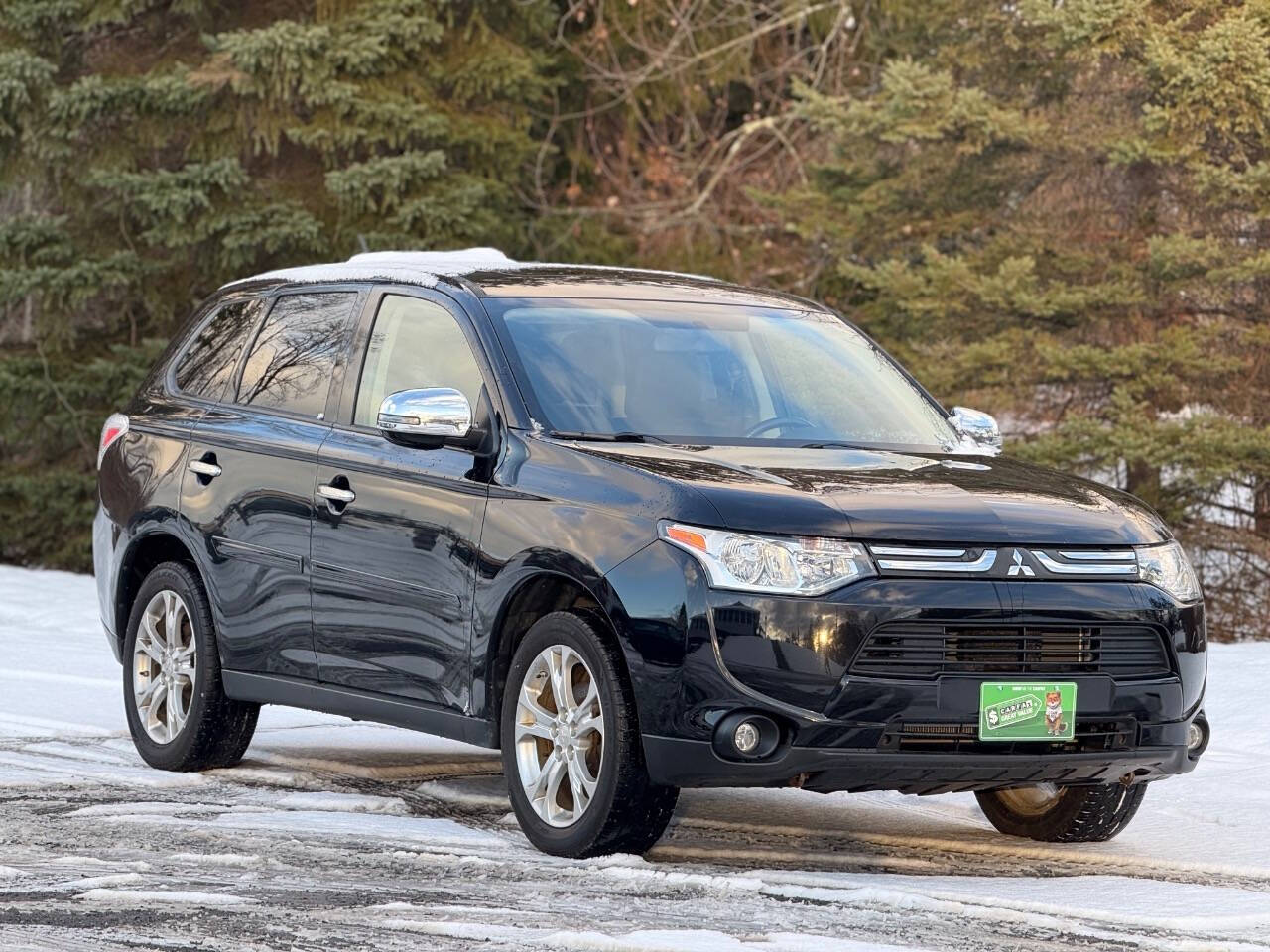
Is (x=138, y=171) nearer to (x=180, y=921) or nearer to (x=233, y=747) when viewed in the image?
(x=233, y=747)

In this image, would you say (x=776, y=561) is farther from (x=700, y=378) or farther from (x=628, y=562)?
(x=700, y=378)

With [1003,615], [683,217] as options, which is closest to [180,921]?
[1003,615]

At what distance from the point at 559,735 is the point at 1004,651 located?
1.34 metres

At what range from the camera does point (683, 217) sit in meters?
23.5

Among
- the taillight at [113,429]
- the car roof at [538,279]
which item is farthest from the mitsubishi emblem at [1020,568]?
the taillight at [113,429]

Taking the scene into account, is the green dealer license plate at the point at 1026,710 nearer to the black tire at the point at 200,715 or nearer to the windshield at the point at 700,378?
the windshield at the point at 700,378

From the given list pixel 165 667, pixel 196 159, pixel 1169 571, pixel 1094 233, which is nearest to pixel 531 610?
pixel 1169 571

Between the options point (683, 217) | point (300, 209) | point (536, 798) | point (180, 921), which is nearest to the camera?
point (180, 921)

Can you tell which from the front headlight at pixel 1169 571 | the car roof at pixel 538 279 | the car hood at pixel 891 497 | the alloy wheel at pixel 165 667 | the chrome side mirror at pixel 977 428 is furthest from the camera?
the alloy wheel at pixel 165 667

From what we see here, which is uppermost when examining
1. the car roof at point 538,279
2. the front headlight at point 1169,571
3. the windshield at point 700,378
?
the car roof at point 538,279

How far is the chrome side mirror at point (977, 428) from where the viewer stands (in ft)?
27.5

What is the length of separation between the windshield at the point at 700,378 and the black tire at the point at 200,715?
186cm

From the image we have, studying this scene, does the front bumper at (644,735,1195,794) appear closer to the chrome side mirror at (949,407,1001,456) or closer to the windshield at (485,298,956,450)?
the windshield at (485,298,956,450)

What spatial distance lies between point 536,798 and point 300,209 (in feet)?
44.5
